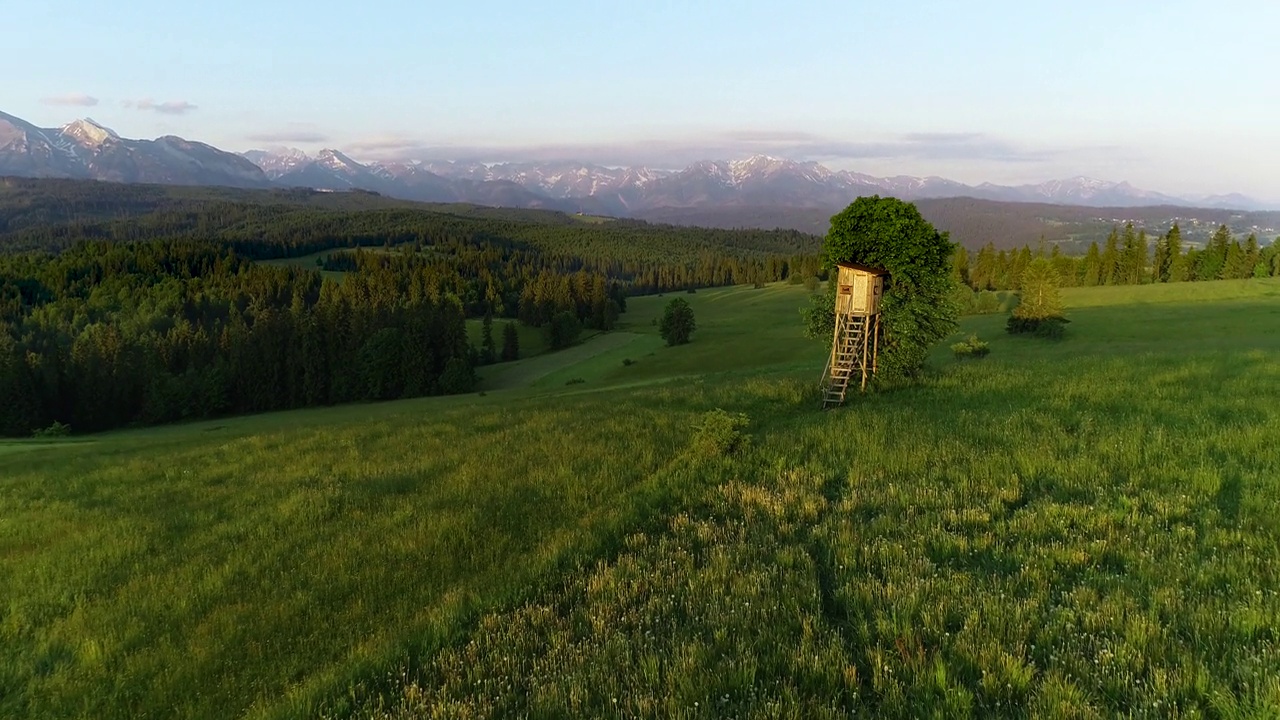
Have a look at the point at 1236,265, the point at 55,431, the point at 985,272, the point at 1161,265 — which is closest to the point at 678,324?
the point at 55,431

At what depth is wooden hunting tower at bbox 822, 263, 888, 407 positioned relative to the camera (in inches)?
878

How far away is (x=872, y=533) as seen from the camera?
27.6ft

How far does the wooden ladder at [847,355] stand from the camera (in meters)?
22.1

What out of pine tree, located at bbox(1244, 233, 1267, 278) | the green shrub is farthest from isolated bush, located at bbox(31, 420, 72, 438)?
pine tree, located at bbox(1244, 233, 1267, 278)

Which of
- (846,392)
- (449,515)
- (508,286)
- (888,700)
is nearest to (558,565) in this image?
(449,515)

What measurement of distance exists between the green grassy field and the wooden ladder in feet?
14.7

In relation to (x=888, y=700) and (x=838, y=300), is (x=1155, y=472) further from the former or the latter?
(x=838, y=300)

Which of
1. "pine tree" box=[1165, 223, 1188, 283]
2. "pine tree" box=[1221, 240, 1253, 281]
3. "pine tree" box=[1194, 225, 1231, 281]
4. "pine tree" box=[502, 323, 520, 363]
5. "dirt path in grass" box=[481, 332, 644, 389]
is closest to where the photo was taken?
"dirt path in grass" box=[481, 332, 644, 389]

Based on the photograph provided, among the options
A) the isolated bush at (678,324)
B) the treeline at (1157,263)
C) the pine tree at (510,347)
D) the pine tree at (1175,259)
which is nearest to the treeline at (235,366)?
the pine tree at (510,347)

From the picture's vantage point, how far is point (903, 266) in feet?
72.2

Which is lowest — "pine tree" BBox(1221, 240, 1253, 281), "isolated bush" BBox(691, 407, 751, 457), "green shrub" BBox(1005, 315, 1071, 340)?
"green shrub" BBox(1005, 315, 1071, 340)

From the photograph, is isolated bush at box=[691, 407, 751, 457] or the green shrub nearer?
isolated bush at box=[691, 407, 751, 457]

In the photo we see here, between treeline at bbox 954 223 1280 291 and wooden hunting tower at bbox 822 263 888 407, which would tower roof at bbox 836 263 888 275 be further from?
treeline at bbox 954 223 1280 291

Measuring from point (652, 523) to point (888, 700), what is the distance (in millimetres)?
5366
